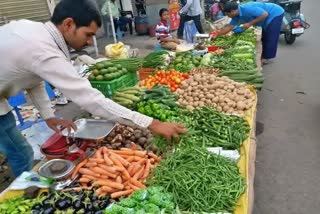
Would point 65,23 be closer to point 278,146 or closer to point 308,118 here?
point 278,146

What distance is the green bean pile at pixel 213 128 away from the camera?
9.47 ft

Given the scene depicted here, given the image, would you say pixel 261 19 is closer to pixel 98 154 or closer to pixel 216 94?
pixel 216 94

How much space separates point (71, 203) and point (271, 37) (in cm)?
695

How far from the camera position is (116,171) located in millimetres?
2459

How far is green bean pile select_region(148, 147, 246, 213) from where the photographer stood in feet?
7.10

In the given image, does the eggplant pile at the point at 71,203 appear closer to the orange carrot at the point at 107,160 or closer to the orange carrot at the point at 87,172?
the orange carrot at the point at 87,172

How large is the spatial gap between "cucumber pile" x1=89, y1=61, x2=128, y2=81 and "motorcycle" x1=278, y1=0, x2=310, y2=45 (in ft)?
22.7

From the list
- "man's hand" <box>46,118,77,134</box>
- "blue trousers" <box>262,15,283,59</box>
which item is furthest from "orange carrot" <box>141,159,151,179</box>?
"blue trousers" <box>262,15,283,59</box>

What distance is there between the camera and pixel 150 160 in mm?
2695

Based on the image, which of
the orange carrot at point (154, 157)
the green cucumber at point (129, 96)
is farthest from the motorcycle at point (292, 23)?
the orange carrot at point (154, 157)

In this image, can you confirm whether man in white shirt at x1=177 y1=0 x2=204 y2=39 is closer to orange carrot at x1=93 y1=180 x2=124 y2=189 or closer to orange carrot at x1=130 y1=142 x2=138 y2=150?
orange carrot at x1=130 y1=142 x2=138 y2=150

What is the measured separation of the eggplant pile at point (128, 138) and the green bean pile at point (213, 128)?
0.39m

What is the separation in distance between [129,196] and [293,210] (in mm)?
1980

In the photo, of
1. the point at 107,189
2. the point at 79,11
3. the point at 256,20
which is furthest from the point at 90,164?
the point at 256,20
